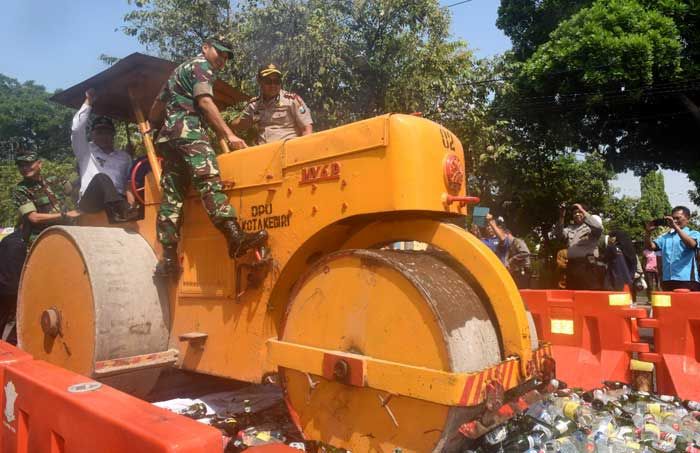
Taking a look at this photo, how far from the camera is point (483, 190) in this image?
55.5 ft

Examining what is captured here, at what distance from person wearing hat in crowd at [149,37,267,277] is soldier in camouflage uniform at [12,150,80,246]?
1741 mm

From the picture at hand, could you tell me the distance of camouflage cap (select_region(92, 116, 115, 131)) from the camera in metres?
4.91

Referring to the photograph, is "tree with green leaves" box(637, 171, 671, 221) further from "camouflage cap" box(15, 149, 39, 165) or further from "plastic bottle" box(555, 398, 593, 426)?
"camouflage cap" box(15, 149, 39, 165)

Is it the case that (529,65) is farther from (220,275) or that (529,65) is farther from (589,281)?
(220,275)

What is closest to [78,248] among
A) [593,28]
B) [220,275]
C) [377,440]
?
[220,275]

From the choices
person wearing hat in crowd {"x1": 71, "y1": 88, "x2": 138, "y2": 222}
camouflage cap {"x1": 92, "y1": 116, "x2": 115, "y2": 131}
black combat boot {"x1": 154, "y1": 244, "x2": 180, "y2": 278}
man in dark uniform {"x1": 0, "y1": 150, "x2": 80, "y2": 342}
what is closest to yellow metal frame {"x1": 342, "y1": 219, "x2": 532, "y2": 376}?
black combat boot {"x1": 154, "y1": 244, "x2": 180, "y2": 278}

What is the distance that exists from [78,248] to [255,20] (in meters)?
8.65


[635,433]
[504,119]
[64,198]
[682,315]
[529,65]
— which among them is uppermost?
[529,65]

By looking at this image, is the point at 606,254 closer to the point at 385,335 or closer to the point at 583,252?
the point at 583,252

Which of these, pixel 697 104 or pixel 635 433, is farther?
pixel 697 104

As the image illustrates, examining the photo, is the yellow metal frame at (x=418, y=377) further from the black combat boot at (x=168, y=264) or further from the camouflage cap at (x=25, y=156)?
the camouflage cap at (x=25, y=156)

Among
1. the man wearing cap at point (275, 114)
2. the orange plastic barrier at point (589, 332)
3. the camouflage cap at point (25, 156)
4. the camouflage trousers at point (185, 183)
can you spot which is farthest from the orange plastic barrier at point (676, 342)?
the camouflage cap at point (25, 156)

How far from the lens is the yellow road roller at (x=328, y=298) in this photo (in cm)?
258

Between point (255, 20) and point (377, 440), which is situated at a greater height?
point (255, 20)
